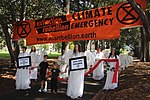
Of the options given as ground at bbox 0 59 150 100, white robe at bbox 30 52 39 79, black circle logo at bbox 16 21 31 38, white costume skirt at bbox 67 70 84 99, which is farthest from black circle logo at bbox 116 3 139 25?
white robe at bbox 30 52 39 79

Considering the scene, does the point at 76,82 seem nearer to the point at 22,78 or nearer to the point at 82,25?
the point at 82,25

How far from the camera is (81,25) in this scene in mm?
13781

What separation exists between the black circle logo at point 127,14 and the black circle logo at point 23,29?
4.98 meters

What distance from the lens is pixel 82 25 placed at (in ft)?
45.1

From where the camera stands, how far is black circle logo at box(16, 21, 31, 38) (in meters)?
15.6

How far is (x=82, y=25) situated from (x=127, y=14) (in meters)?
2.39

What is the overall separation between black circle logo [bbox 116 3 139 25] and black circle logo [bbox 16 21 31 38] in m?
4.98

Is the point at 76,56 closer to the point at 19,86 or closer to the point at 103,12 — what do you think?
the point at 103,12

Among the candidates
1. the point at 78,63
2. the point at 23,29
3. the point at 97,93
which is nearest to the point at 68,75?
the point at 78,63

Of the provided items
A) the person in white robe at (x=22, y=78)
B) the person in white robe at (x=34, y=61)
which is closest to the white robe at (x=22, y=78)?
the person in white robe at (x=22, y=78)

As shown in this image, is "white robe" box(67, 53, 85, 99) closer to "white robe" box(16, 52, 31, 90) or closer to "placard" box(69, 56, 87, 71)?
"placard" box(69, 56, 87, 71)

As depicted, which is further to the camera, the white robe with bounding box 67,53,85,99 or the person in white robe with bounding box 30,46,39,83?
the person in white robe with bounding box 30,46,39,83

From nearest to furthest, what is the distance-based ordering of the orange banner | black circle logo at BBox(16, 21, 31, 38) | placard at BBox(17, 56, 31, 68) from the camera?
the orange banner, placard at BBox(17, 56, 31, 68), black circle logo at BBox(16, 21, 31, 38)

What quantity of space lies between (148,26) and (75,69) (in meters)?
3.70
